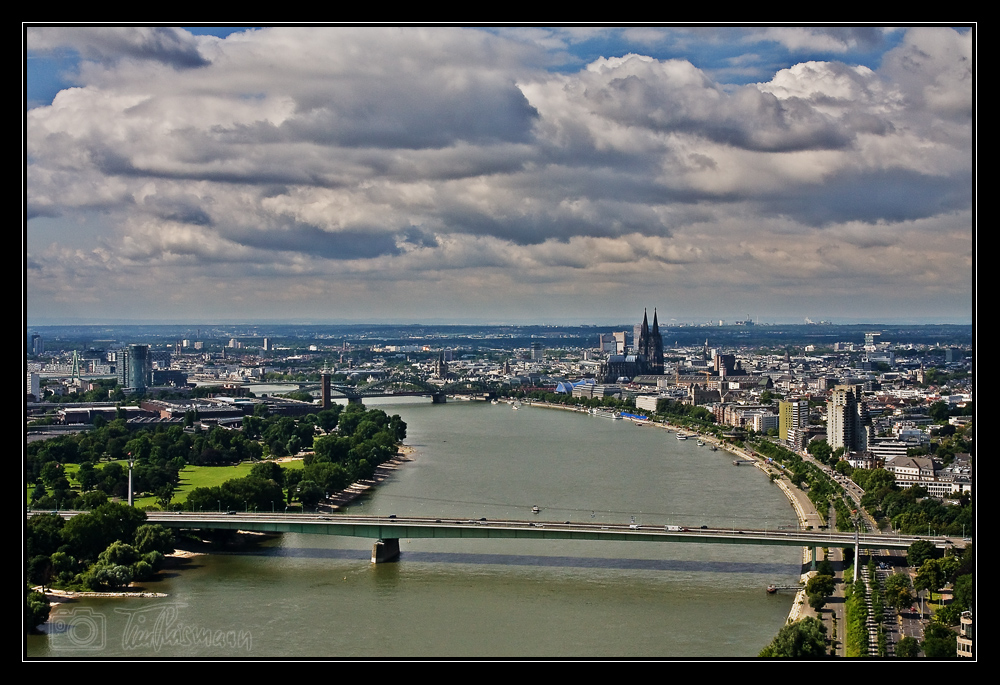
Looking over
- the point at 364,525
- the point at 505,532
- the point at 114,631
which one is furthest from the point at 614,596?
the point at 114,631

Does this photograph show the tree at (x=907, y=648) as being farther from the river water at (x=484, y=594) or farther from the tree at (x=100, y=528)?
the tree at (x=100, y=528)

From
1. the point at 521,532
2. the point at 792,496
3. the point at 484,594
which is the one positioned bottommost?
→ the point at 484,594

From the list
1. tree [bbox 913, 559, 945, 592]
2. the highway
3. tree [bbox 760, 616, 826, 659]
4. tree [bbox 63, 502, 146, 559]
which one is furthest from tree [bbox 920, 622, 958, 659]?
tree [bbox 63, 502, 146, 559]

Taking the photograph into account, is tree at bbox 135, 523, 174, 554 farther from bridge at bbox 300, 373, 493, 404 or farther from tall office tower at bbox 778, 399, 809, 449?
bridge at bbox 300, 373, 493, 404

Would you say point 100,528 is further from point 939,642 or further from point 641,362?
point 641,362

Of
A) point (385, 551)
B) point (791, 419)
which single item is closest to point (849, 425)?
point (791, 419)

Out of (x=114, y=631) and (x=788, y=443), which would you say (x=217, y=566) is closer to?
(x=114, y=631)
